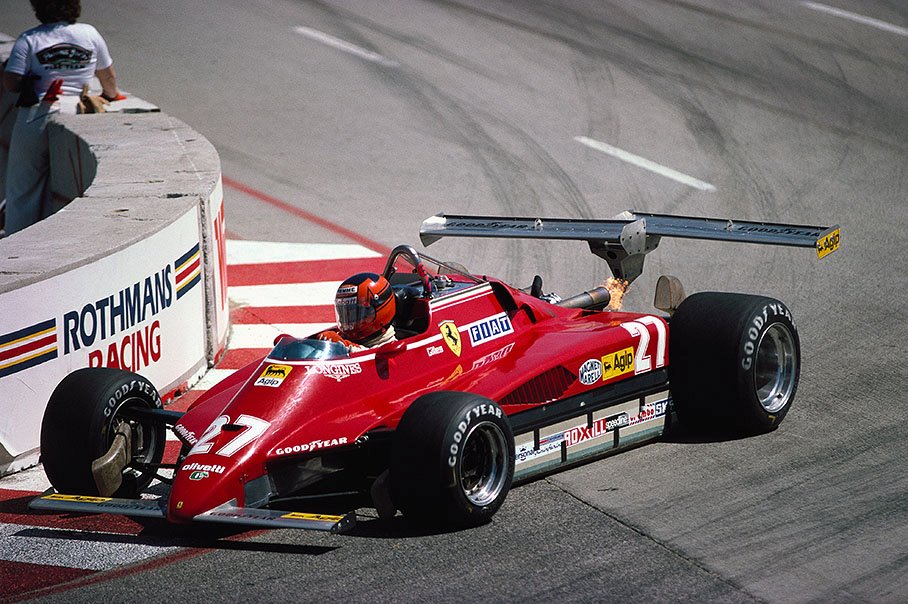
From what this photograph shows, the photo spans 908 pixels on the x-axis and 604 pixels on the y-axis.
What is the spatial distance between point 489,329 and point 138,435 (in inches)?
81.8

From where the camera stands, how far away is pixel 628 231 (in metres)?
8.98

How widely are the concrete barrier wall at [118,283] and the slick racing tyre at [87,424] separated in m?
0.48

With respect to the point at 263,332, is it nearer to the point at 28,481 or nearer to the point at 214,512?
the point at 28,481

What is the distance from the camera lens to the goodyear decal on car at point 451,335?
25.7 feet

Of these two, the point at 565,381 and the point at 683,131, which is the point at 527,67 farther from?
the point at 565,381

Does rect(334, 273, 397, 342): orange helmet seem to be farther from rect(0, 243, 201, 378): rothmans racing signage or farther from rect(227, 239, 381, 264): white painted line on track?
rect(227, 239, 381, 264): white painted line on track

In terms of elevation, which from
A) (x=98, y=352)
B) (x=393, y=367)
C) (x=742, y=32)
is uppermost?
(x=742, y=32)

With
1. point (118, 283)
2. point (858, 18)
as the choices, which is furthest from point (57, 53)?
point (858, 18)

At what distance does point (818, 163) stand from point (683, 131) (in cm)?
174

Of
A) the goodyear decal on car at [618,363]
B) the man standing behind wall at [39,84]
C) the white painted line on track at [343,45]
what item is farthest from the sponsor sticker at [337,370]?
the white painted line on track at [343,45]

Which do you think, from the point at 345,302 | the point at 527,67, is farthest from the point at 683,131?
Result: the point at 345,302

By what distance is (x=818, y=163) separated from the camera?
49.2 ft

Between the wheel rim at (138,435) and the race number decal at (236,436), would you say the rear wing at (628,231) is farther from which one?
the race number decal at (236,436)

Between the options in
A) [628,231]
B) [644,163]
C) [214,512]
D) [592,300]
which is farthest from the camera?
[644,163]
